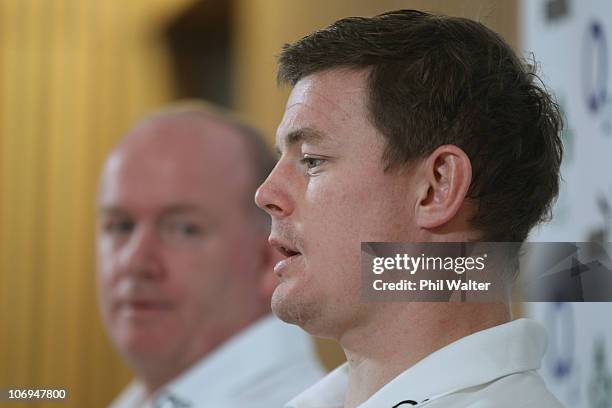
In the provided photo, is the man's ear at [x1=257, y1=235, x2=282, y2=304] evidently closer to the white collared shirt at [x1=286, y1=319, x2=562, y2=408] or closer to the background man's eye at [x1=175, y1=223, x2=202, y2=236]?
the background man's eye at [x1=175, y1=223, x2=202, y2=236]

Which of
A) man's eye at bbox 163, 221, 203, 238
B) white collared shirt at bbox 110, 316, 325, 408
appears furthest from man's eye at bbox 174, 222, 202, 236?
white collared shirt at bbox 110, 316, 325, 408

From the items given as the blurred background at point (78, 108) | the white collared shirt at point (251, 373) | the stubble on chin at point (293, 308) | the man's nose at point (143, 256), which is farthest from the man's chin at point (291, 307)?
the blurred background at point (78, 108)

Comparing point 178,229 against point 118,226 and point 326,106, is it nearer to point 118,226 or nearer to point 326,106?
point 118,226

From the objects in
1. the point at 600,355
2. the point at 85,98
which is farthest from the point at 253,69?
the point at 600,355

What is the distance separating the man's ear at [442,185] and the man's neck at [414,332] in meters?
0.05

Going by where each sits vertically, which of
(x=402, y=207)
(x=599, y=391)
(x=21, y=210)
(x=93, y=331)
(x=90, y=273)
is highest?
(x=21, y=210)

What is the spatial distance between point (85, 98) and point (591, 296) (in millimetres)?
1750

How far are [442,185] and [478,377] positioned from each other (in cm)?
10

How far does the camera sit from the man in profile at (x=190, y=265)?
1078 mm

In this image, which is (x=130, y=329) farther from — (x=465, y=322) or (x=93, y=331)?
(x=93, y=331)

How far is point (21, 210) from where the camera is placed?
2.05 meters

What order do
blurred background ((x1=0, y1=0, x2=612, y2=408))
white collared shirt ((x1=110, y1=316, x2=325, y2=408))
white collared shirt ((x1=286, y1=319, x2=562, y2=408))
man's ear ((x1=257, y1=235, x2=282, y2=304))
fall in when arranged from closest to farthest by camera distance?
white collared shirt ((x1=286, y1=319, x2=562, y2=408)), white collared shirt ((x1=110, y1=316, x2=325, y2=408)), man's ear ((x1=257, y1=235, x2=282, y2=304)), blurred background ((x1=0, y1=0, x2=612, y2=408))

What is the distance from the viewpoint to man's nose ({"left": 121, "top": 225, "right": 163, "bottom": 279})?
1.08m

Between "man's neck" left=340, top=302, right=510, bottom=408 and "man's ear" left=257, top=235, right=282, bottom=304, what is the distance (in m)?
0.59
